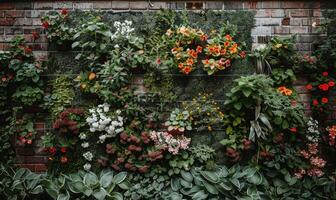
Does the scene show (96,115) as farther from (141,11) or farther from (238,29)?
(238,29)

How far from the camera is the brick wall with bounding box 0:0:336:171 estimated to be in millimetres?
4074

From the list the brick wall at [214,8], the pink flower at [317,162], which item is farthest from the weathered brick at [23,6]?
the pink flower at [317,162]

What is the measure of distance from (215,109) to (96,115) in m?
1.38

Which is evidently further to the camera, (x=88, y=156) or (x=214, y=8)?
(x=214, y=8)

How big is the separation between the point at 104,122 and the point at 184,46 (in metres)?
1.28

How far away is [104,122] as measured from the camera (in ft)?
12.5

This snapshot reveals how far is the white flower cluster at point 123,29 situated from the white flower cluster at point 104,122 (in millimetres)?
828

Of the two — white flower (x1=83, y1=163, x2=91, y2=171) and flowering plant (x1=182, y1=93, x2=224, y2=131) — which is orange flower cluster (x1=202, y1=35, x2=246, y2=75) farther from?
white flower (x1=83, y1=163, x2=91, y2=171)

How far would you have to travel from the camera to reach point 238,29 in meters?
4.06

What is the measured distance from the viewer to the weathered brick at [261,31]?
4090 mm

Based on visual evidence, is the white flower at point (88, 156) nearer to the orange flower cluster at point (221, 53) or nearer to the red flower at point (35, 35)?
the red flower at point (35, 35)

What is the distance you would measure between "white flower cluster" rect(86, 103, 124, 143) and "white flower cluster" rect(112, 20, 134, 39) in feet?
2.72

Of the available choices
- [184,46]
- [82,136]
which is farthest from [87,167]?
[184,46]

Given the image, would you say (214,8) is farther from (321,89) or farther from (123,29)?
(321,89)
